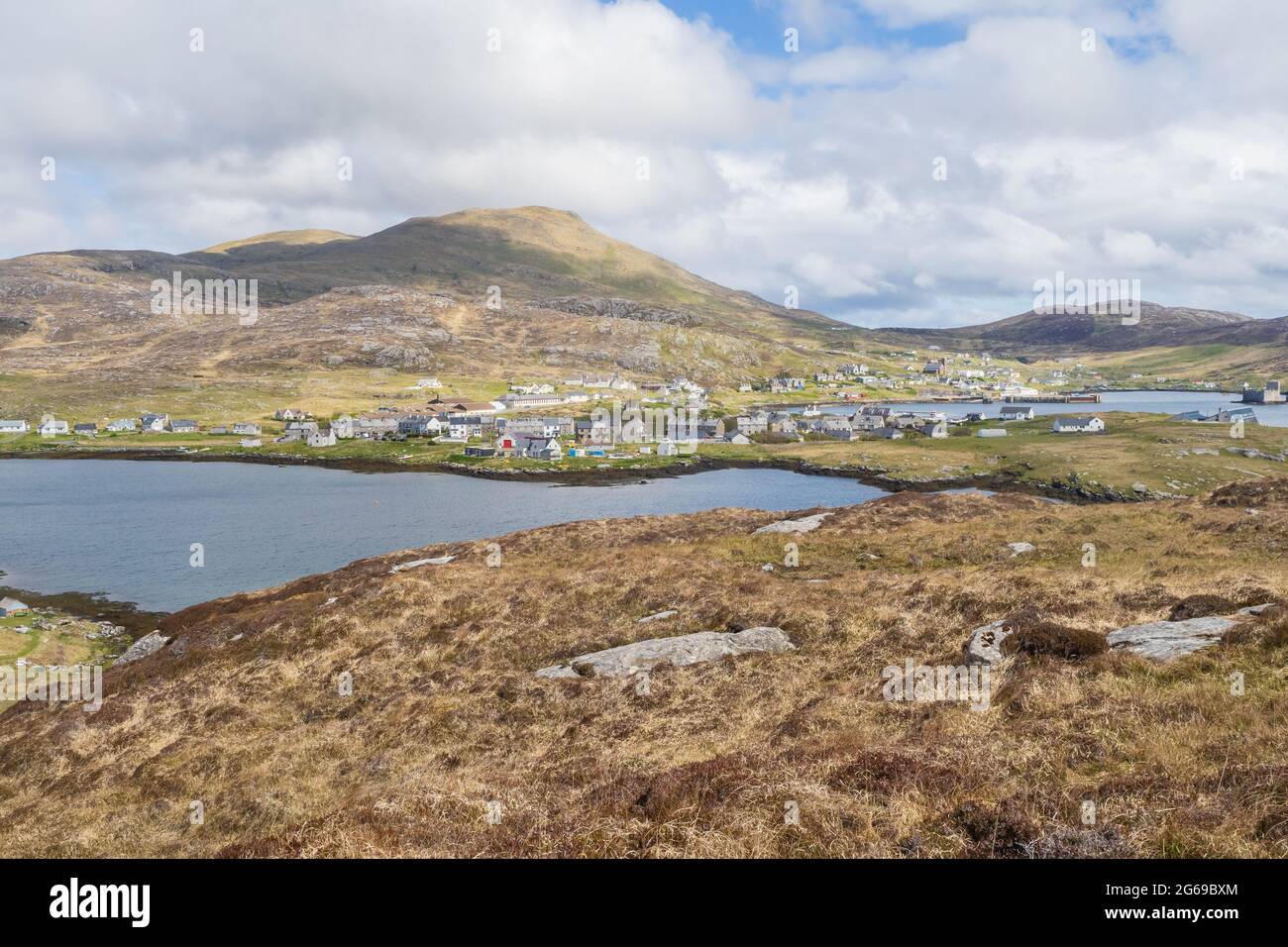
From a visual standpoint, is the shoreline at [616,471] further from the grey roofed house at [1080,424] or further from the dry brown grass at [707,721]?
the dry brown grass at [707,721]

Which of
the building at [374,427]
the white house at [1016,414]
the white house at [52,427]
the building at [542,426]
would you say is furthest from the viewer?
the white house at [1016,414]

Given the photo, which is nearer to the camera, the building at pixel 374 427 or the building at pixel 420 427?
the building at pixel 420 427

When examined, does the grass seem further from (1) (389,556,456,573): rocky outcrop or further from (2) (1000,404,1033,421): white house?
(2) (1000,404,1033,421): white house

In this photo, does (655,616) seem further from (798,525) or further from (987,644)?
(798,525)

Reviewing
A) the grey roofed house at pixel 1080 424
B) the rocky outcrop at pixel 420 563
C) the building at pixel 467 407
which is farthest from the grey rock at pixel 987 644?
the building at pixel 467 407

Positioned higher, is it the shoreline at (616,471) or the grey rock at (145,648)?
the shoreline at (616,471)

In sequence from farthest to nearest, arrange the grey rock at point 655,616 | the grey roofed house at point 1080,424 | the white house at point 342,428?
the white house at point 342,428 → the grey roofed house at point 1080,424 → the grey rock at point 655,616
